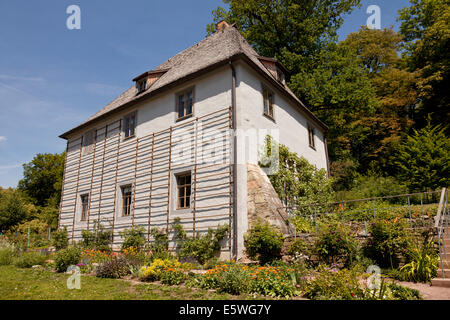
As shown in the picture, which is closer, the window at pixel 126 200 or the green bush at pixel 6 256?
the green bush at pixel 6 256

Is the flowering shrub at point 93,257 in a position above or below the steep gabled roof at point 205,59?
below

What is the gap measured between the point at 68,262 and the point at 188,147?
5743mm

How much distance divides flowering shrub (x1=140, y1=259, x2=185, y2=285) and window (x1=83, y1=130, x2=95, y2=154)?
442 inches

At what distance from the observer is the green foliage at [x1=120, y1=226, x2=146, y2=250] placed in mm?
12742

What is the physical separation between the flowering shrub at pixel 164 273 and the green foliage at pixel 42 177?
3502cm

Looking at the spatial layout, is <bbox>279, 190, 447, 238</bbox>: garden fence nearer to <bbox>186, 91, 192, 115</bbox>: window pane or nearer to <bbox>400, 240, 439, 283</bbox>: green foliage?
<bbox>400, 240, 439, 283</bbox>: green foliage

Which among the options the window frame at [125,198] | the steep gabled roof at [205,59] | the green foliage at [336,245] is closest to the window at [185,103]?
the steep gabled roof at [205,59]

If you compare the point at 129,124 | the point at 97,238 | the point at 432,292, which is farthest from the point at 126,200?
the point at 432,292

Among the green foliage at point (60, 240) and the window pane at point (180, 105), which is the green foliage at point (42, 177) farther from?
the window pane at point (180, 105)

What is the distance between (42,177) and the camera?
39.0 m

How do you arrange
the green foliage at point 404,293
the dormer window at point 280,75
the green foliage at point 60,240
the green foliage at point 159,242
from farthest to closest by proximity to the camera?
the green foliage at point 60,240
the dormer window at point 280,75
the green foliage at point 159,242
the green foliage at point 404,293

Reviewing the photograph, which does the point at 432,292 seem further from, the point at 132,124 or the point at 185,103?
the point at 132,124

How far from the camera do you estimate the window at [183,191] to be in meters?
12.2
